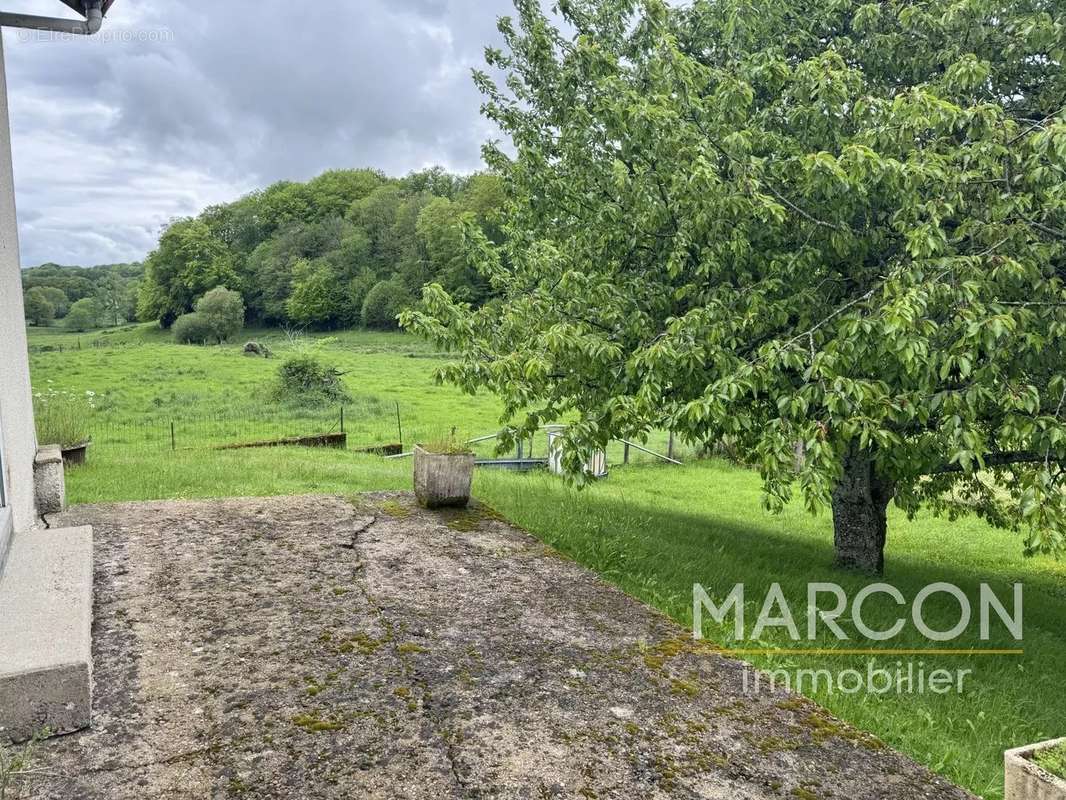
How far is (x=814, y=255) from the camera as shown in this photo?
18.2ft

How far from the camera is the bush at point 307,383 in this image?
76.4 ft

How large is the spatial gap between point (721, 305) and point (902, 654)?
2.77 meters

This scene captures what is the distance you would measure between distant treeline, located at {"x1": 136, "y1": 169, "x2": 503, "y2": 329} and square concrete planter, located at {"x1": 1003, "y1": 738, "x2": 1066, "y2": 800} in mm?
39266

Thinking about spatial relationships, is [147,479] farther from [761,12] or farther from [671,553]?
[761,12]

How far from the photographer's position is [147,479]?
8.34 meters

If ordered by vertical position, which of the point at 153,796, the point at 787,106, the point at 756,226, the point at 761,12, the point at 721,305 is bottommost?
the point at 153,796

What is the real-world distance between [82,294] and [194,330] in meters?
14.3

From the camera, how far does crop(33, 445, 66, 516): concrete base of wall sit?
627cm

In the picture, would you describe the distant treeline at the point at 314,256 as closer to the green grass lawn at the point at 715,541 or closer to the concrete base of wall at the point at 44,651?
the green grass lawn at the point at 715,541

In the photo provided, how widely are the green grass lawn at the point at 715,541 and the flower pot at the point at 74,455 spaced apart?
336mm

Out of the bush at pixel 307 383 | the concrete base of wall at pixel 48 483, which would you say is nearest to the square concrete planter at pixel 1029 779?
the concrete base of wall at pixel 48 483

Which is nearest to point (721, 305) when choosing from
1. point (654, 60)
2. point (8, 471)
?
point (654, 60)

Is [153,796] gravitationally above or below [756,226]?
below

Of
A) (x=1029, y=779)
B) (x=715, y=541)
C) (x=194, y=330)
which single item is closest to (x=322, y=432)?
(x=715, y=541)
